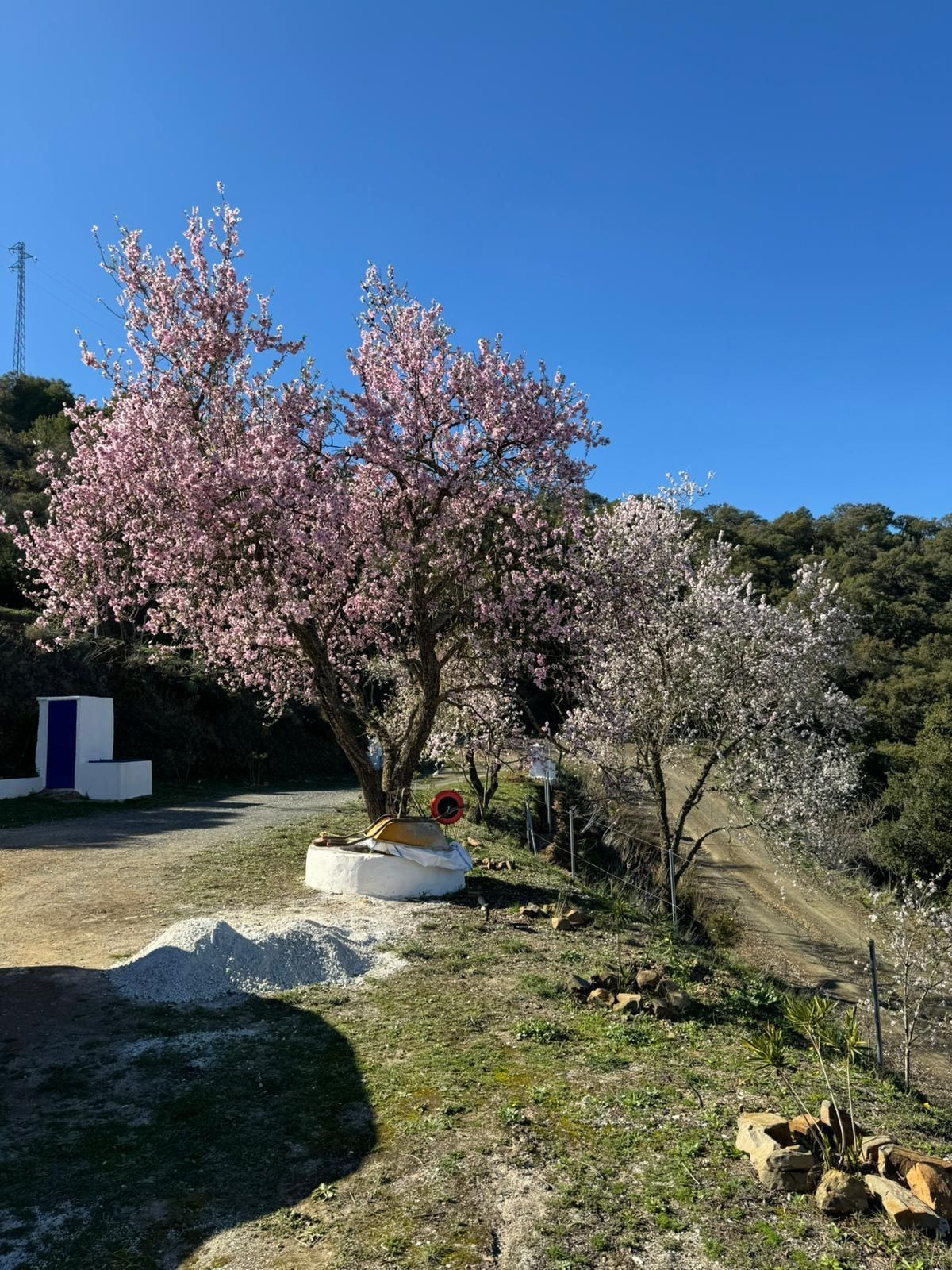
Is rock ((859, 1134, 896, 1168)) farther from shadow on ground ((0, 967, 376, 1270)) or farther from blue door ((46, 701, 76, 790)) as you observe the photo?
blue door ((46, 701, 76, 790))

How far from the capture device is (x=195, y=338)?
10.9 m

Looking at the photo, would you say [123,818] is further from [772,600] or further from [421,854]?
[772,600]

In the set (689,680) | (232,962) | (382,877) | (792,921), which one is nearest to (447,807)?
(382,877)

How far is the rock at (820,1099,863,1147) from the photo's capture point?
14.1ft

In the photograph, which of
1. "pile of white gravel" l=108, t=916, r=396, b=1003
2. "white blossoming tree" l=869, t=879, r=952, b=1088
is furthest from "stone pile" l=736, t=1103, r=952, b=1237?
"white blossoming tree" l=869, t=879, r=952, b=1088

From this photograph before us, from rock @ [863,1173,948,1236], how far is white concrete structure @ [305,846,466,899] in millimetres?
7450

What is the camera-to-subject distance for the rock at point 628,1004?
6883 mm

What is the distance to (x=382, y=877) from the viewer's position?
426 inches

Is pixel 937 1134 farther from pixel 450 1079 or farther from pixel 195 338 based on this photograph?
pixel 195 338

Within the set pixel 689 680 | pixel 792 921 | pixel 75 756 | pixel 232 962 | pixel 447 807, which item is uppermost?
pixel 689 680

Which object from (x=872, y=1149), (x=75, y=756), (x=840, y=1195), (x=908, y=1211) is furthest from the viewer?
(x=75, y=756)

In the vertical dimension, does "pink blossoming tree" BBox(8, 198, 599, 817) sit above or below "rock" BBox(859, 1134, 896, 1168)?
above

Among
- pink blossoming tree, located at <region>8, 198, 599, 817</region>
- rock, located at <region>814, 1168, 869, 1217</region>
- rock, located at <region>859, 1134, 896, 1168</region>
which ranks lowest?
rock, located at <region>814, 1168, 869, 1217</region>

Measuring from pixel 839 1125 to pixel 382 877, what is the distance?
722 centimetres
